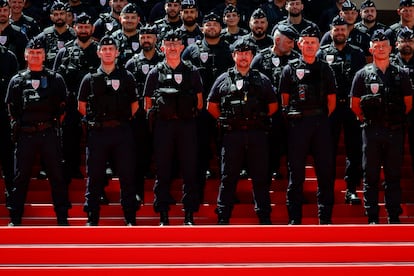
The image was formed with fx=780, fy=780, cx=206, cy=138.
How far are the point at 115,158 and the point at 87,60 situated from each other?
1.47m

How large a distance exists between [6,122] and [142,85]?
152 centimetres

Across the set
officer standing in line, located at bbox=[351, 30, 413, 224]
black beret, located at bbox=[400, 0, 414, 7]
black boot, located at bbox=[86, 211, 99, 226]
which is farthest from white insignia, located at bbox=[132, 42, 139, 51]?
black beret, located at bbox=[400, 0, 414, 7]

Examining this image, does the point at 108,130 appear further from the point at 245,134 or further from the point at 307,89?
the point at 307,89

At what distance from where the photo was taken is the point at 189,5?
369 inches

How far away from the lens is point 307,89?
25.1ft

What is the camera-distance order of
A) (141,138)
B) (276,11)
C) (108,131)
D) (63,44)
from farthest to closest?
(276,11)
(63,44)
(141,138)
(108,131)

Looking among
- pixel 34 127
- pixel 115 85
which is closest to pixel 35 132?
pixel 34 127

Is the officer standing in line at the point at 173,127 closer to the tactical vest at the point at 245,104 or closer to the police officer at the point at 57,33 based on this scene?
the tactical vest at the point at 245,104

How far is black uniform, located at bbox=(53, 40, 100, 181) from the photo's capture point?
8.47m

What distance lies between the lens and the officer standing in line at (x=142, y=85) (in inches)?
323

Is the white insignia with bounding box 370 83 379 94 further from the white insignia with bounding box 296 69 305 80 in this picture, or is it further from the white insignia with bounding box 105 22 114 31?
the white insignia with bounding box 105 22 114 31

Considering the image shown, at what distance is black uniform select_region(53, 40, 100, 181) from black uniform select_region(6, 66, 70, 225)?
2.50ft

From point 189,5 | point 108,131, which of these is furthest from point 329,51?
point 108,131

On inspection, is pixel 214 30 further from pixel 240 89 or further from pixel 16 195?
pixel 16 195
